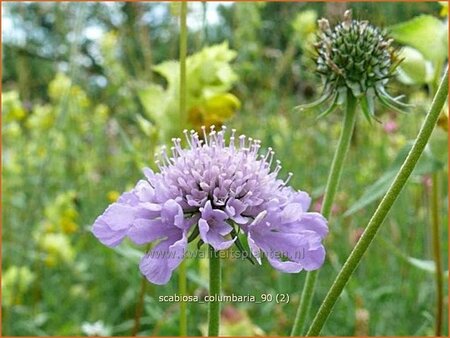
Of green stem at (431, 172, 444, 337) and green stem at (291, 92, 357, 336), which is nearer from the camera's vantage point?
green stem at (291, 92, 357, 336)

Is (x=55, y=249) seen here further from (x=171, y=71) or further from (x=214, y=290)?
(x=214, y=290)

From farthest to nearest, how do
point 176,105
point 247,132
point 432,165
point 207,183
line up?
point 247,132 < point 176,105 < point 432,165 < point 207,183

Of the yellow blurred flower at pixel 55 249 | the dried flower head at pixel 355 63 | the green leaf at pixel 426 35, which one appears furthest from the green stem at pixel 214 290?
the yellow blurred flower at pixel 55 249

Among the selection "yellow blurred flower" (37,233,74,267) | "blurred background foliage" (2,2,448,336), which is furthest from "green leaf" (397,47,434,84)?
"yellow blurred flower" (37,233,74,267)

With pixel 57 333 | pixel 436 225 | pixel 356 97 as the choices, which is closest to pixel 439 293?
pixel 436 225

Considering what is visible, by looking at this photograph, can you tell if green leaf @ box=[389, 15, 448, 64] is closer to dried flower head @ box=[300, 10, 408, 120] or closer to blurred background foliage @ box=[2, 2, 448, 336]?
blurred background foliage @ box=[2, 2, 448, 336]

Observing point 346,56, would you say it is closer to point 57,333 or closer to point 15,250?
point 57,333
